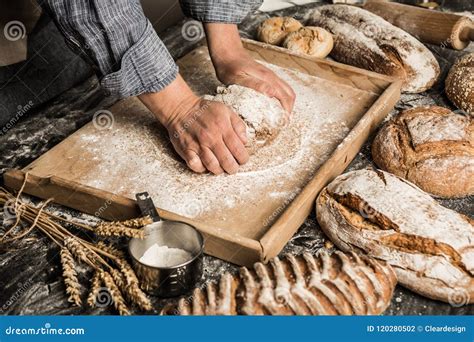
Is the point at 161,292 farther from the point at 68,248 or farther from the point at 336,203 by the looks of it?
the point at 336,203

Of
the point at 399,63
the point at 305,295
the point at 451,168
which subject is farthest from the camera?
the point at 399,63

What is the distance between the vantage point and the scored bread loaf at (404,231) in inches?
52.9

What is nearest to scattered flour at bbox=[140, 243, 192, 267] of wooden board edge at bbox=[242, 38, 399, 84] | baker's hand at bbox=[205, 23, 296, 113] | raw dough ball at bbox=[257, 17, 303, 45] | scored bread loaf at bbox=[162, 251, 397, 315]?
scored bread loaf at bbox=[162, 251, 397, 315]

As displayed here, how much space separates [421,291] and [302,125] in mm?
743

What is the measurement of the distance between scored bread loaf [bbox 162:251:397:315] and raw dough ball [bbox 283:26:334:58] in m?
1.21

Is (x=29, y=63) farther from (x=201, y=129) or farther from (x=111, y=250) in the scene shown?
(x=111, y=250)

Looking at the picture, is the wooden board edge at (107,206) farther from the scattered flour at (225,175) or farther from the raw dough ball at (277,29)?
the raw dough ball at (277,29)

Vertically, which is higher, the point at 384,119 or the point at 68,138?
the point at 68,138

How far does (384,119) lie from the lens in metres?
2.04

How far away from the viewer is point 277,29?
2.48m

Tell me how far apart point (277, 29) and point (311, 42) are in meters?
0.21

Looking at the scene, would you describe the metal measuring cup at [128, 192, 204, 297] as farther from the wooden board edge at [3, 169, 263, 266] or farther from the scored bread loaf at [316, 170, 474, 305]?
the scored bread loaf at [316, 170, 474, 305]

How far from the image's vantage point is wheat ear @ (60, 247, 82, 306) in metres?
1.36

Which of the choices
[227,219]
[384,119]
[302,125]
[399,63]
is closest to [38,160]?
[227,219]
